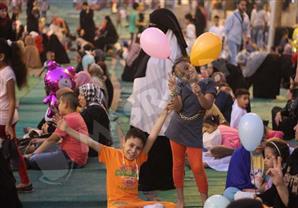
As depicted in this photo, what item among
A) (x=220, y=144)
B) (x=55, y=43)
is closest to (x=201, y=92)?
(x=220, y=144)

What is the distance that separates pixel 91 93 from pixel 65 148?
114cm

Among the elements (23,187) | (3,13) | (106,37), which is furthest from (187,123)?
(106,37)

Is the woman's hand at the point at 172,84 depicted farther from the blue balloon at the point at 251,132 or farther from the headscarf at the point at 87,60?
the headscarf at the point at 87,60

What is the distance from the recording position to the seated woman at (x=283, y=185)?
17.3ft

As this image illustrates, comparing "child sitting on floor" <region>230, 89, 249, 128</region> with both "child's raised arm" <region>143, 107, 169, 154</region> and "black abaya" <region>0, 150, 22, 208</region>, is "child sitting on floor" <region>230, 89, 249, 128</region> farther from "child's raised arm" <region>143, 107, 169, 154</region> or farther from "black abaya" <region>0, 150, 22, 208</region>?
"black abaya" <region>0, 150, 22, 208</region>

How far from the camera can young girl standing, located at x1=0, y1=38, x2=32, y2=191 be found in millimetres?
6945

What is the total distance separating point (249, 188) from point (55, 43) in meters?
13.6

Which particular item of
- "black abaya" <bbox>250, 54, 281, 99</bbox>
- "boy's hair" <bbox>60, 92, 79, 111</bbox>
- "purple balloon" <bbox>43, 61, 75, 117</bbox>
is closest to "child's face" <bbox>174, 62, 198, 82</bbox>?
"boy's hair" <bbox>60, 92, 79, 111</bbox>

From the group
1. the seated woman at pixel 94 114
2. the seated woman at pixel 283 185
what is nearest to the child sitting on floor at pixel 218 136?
the seated woman at pixel 94 114

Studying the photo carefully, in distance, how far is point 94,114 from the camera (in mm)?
8859

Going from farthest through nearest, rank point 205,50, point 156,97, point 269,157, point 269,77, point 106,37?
point 106,37, point 269,77, point 156,97, point 205,50, point 269,157

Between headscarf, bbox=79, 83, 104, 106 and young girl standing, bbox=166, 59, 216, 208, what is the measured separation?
238 cm

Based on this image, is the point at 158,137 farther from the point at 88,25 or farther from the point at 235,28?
the point at 88,25

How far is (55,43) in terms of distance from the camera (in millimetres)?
19359
